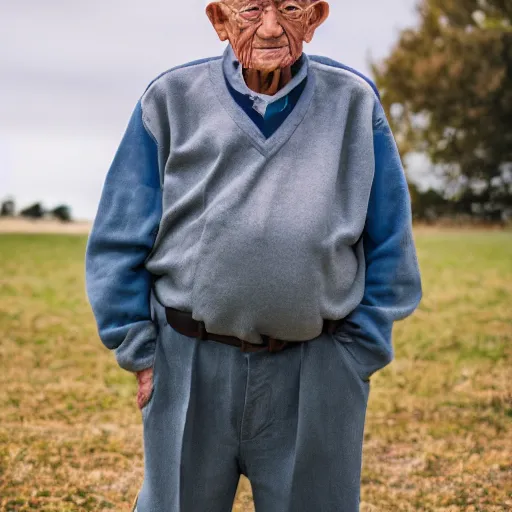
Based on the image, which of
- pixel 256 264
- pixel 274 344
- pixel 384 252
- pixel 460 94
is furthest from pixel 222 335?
pixel 460 94

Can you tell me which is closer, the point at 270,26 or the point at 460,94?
the point at 270,26

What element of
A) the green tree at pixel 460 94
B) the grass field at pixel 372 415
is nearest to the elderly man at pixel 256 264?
the grass field at pixel 372 415

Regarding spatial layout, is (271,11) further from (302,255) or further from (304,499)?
(304,499)

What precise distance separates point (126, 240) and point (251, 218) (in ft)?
1.30

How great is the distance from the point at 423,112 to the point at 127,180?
966 inches

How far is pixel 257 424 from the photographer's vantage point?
7.22 feet

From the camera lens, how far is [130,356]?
2.24m

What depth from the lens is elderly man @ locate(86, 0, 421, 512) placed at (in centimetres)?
205

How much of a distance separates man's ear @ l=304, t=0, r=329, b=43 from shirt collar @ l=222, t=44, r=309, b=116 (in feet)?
0.23

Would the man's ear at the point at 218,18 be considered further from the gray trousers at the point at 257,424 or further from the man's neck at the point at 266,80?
the gray trousers at the point at 257,424

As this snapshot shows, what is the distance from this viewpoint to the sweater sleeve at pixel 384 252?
2205 mm

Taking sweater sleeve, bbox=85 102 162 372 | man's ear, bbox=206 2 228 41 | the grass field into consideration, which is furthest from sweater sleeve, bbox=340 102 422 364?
the grass field

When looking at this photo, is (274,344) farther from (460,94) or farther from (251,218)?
(460,94)

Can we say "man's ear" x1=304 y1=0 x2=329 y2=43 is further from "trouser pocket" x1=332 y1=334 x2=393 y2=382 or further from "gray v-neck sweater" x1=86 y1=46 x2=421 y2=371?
"trouser pocket" x1=332 y1=334 x2=393 y2=382
